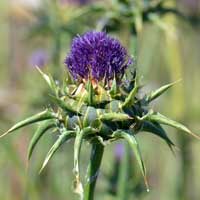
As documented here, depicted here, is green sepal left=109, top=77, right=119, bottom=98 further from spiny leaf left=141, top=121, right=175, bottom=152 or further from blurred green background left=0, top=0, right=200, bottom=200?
blurred green background left=0, top=0, right=200, bottom=200

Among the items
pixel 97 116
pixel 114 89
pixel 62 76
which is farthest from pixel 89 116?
pixel 62 76

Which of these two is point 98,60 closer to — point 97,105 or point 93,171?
point 97,105

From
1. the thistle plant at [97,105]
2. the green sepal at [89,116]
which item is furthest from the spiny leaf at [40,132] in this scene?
the green sepal at [89,116]

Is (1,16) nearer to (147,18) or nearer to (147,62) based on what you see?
(147,62)

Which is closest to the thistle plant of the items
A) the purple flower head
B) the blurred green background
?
the purple flower head

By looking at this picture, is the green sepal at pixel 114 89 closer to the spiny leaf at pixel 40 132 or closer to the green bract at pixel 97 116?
the green bract at pixel 97 116

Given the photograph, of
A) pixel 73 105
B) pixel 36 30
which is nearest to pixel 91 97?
pixel 73 105
